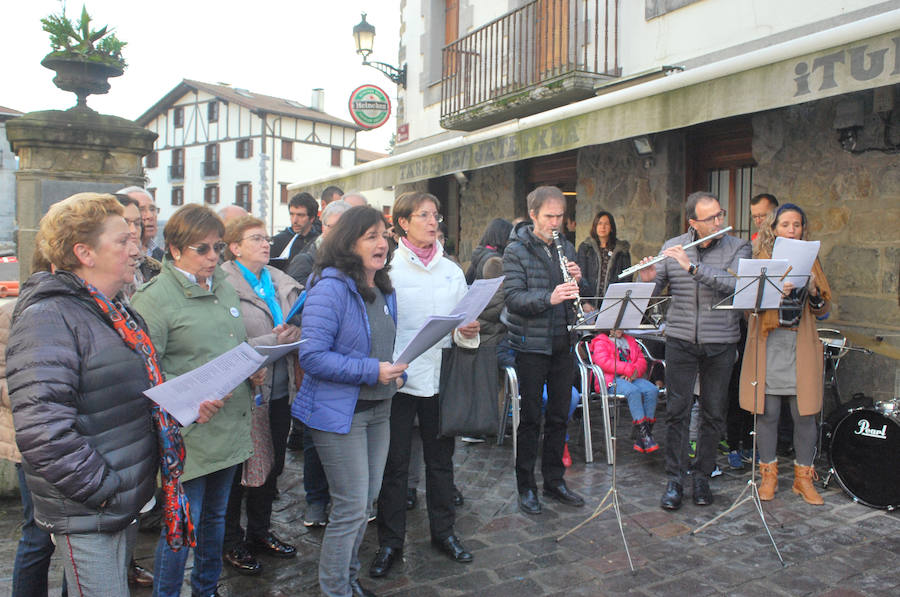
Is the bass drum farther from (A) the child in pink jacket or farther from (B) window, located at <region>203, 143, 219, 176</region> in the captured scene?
(B) window, located at <region>203, 143, 219, 176</region>

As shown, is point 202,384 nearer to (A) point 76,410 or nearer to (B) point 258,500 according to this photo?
(A) point 76,410

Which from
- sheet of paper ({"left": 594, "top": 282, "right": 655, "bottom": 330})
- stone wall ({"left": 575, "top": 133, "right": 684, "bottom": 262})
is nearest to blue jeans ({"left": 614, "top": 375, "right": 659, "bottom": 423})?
sheet of paper ({"left": 594, "top": 282, "right": 655, "bottom": 330})

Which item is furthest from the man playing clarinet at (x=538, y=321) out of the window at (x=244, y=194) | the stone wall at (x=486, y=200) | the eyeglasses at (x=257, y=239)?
the window at (x=244, y=194)

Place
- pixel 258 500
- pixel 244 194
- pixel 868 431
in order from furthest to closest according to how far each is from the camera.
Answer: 1. pixel 244 194
2. pixel 868 431
3. pixel 258 500

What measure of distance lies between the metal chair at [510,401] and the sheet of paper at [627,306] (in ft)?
4.91

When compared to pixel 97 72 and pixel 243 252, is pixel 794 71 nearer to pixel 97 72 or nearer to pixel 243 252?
pixel 243 252

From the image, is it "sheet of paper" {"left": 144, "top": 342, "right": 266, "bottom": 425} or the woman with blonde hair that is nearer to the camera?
the woman with blonde hair

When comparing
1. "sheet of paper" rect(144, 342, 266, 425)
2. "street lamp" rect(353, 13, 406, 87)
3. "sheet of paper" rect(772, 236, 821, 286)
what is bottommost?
"sheet of paper" rect(144, 342, 266, 425)

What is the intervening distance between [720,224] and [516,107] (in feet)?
19.3

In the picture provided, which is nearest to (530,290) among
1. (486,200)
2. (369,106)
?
(486,200)

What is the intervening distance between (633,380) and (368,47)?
1060 centimetres

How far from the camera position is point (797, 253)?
13.5ft

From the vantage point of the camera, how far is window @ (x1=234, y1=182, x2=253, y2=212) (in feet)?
138

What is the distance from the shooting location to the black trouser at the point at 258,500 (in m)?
3.63
